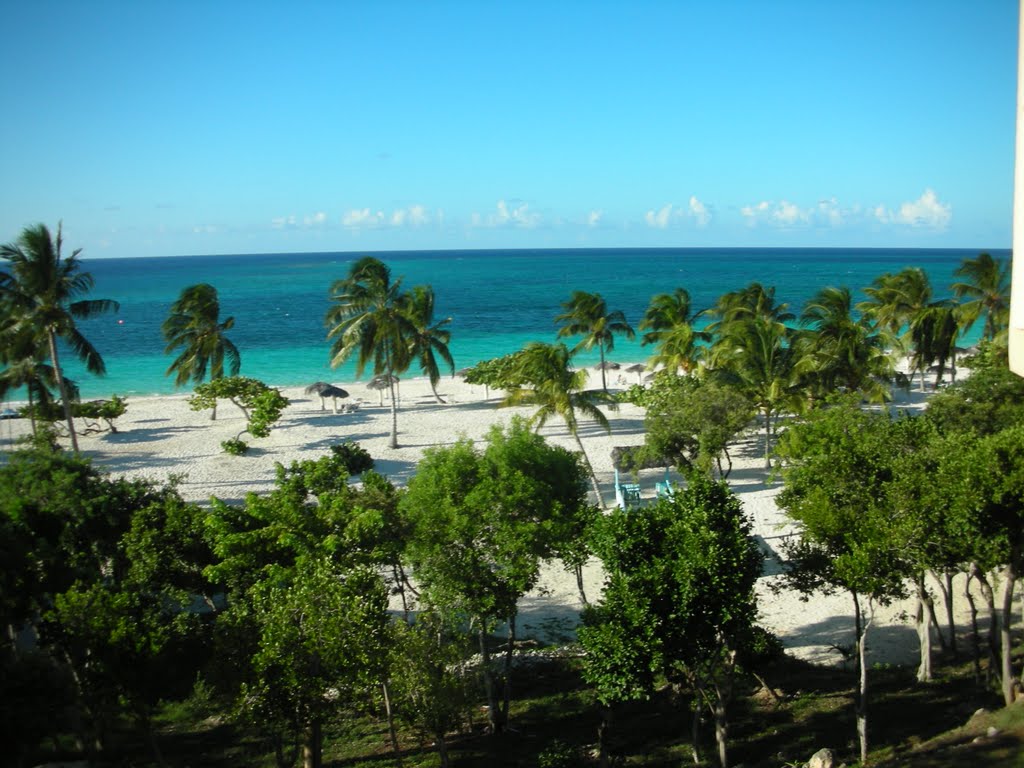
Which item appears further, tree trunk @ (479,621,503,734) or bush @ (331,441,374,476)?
bush @ (331,441,374,476)

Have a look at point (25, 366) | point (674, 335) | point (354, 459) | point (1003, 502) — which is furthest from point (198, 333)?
point (1003, 502)

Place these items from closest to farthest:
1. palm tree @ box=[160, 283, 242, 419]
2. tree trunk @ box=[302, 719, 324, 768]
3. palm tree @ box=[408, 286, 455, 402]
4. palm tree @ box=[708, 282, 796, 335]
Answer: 1. tree trunk @ box=[302, 719, 324, 768]
2. palm tree @ box=[408, 286, 455, 402]
3. palm tree @ box=[708, 282, 796, 335]
4. palm tree @ box=[160, 283, 242, 419]

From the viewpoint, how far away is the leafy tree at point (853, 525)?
1002 centimetres

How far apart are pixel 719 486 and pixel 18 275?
809 inches

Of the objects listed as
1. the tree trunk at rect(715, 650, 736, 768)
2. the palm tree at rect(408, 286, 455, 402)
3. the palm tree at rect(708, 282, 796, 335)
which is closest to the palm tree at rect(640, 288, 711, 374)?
the palm tree at rect(708, 282, 796, 335)

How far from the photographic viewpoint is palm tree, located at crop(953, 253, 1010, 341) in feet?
98.3

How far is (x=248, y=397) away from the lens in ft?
102

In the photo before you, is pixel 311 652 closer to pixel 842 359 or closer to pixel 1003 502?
pixel 1003 502

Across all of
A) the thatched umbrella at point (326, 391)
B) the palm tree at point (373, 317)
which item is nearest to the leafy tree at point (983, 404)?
the palm tree at point (373, 317)

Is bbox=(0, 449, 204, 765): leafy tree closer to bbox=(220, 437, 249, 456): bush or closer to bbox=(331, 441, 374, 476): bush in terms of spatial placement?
bbox=(331, 441, 374, 476): bush

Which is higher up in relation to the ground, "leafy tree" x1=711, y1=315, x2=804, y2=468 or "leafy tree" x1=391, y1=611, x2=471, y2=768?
"leafy tree" x1=711, y1=315, x2=804, y2=468

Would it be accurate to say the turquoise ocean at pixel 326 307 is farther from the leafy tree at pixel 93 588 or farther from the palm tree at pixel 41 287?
the leafy tree at pixel 93 588

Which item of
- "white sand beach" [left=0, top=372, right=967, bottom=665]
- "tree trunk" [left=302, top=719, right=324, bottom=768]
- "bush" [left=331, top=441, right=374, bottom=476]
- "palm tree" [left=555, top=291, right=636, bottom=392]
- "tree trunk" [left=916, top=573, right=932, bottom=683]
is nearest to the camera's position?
"tree trunk" [left=302, top=719, right=324, bottom=768]

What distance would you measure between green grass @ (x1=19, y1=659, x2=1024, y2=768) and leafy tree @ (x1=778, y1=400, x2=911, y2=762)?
81 centimetres
